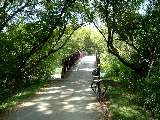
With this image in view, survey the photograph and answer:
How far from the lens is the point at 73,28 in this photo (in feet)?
87.6

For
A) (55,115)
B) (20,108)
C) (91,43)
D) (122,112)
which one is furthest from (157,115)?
(91,43)

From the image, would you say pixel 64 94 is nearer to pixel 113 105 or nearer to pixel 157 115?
pixel 113 105

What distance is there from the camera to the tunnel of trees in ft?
41.6

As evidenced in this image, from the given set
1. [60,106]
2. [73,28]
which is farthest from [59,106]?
[73,28]

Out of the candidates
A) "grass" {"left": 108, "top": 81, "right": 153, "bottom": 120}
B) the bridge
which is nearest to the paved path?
the bridge

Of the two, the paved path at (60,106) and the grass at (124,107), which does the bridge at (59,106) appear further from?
the grass at (124,107)

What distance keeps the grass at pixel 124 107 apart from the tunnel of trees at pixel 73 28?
58cm

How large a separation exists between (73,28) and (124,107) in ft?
42.8

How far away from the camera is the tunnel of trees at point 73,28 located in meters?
12.7

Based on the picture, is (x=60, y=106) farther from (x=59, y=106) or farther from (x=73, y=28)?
(x=73, y=28)

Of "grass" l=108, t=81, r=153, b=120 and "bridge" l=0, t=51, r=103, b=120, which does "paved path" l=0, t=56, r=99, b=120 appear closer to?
"bridge" l=0, t=51, r=103, b=120

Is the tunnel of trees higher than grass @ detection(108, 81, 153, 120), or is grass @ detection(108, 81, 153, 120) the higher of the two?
the tunnel of trees

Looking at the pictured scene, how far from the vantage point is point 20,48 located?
59.7ft

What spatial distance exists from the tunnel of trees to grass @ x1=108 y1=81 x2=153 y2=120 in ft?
1.90
